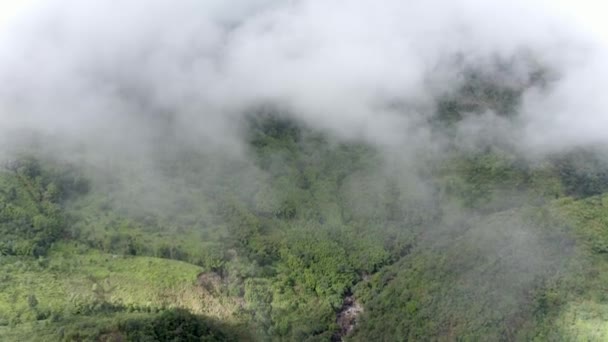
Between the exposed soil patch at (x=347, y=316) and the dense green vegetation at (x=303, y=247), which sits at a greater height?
the dense green vegetation at (x=303, y=247)

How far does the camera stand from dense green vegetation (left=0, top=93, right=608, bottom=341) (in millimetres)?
78375

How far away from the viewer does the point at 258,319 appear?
84.1 metres

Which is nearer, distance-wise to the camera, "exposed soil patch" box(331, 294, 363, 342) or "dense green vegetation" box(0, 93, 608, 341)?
"dense green vegetation" box(0, 93, 608, 341)

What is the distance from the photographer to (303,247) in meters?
94.6

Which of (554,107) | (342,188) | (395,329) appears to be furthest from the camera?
(554,107)

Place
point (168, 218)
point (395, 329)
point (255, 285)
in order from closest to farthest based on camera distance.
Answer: point (395, 329) < point (255, 285) < point (168, 218)

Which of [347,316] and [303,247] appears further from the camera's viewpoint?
[303,247]

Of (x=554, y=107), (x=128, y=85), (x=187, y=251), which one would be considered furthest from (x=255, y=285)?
(x=554, y=107)

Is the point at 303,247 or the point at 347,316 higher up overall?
the point at 303,247

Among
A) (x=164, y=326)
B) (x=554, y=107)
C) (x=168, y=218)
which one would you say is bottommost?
(x=164, y=326)

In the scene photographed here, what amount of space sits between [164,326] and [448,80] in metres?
79.1

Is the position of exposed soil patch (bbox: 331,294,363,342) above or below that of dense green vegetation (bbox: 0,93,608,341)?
below

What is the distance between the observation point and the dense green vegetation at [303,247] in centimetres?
7838

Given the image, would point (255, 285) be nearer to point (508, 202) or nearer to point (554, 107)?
point (508, 202)
